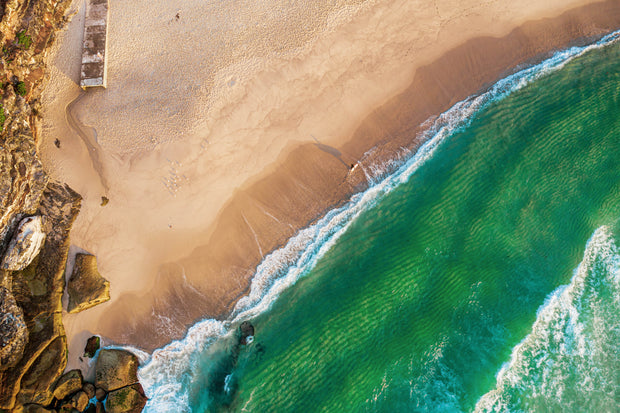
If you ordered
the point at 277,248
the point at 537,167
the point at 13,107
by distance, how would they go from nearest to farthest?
the point at 13,107 < the point at 277,248 < the point at 537,167

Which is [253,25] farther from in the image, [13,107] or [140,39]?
[13,107]

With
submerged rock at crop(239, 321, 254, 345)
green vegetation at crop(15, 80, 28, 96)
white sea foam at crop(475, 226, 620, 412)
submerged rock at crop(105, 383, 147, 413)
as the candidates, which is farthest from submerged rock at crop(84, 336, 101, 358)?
white sea foam at crop(475, 226, 620, 412)

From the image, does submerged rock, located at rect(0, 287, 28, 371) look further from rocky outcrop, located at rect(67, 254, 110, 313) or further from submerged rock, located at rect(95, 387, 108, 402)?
submerged rock, located at rect(95, 387, 108, 402)

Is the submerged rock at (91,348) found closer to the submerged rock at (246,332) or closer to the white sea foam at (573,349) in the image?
the submerged rock at (246,332)

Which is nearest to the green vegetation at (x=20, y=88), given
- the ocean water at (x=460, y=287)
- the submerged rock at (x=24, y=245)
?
the submerged rock at (x=24, y=245)

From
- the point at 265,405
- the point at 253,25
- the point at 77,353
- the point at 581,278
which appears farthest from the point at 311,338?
the point at 253,25

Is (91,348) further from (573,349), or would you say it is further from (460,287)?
(573,349)
